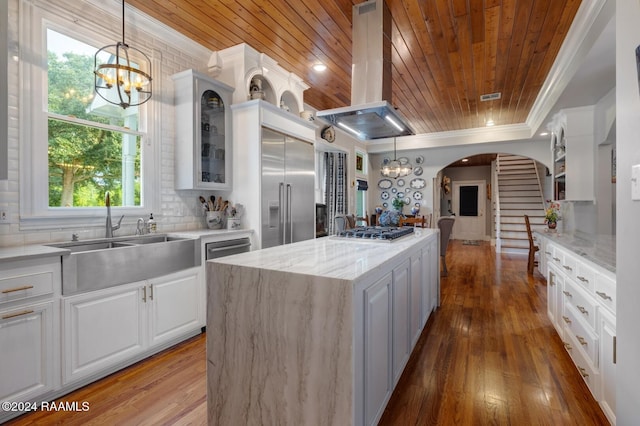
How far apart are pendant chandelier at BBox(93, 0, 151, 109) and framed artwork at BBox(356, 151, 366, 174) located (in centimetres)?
516

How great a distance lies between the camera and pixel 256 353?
145 centimetres

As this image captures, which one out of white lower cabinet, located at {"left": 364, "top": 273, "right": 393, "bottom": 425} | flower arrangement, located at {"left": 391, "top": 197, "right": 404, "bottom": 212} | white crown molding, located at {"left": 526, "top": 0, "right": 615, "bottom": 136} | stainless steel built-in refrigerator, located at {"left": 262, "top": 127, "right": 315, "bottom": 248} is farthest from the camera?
flower arrangement, located at {"left": 391, "top": 197, "right": 404, "bottom": 212}

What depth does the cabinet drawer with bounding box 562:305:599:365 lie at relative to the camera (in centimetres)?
185

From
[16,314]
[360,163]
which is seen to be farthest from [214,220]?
[360,163]

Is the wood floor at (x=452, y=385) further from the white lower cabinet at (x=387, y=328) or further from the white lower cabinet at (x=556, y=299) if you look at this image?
the white lower cabinet at (x=387, y=328)

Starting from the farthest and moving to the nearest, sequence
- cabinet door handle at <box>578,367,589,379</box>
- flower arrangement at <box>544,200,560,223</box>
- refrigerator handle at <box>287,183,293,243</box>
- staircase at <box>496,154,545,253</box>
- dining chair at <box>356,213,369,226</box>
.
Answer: staircase at <box>496,154,545,253</box> → dining chair at <box>356,213,369,226</box> → flower arrangement at <box>544,200,560,223</box> → refrigerator handle at <box>287,183,293,243</box> → cabinet door handle at <box>578,367,589,379</box>

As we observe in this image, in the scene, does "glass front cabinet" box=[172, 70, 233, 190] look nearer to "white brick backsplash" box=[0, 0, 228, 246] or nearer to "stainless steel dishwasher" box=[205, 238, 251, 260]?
"white brick backsplash" box=[0, 0, 228, 246]

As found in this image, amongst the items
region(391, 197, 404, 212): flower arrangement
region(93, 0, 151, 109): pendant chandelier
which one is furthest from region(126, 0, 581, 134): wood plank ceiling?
region(391, 197, 404, 212): flower arrangement

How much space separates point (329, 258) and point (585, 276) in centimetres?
173

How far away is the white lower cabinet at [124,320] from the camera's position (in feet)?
6.40

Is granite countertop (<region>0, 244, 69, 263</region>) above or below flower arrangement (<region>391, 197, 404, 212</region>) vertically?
below

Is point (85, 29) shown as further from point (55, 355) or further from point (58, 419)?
point (58, 419)

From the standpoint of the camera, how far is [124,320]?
7.23 ft

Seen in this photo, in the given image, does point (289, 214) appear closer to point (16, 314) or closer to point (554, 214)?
point (16, 314)
